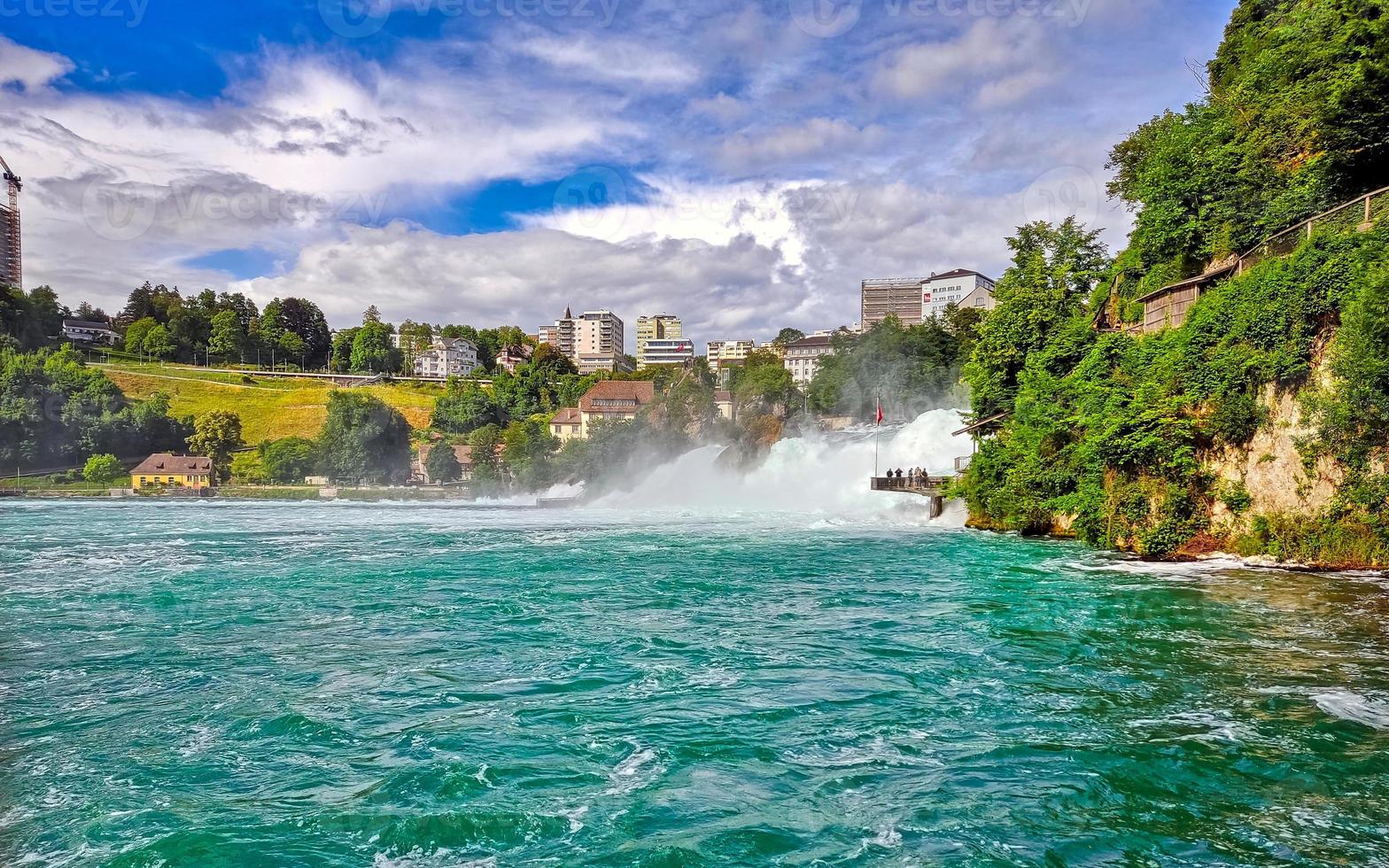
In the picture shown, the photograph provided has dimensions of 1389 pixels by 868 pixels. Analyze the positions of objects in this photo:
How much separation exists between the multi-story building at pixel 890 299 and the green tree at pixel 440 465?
350 feet

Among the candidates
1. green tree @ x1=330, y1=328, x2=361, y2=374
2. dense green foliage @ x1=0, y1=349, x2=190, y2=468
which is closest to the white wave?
dense green foliage @ x1=0, y1=349, x2=190, y2=468

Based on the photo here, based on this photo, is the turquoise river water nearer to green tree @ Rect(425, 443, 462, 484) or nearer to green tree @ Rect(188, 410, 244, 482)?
green tree @ Rect(425, 443, 462, 484)

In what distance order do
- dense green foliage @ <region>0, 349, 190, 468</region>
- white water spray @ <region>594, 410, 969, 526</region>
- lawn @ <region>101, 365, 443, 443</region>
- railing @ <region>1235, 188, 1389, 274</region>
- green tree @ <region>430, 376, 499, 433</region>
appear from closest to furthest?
railing @ <region>1235, 188, 1389, 274</region> < white water spray @ <region>594, 410, 969, 526</region> < dense green foliage @ <region>0, 349, 190, 468</region> < lawn @ <region>101, 365, 443, 443</region> < green tree @ <region>430, 376, 499, 433</region>

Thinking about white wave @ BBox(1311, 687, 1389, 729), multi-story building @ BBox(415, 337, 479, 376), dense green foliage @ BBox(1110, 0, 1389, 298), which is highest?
multi-story building @ BBox(415, 337, 479, 376)

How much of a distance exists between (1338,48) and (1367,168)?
402 centimetres

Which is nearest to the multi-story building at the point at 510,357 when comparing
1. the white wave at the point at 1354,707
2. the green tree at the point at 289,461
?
the green tree at the point at 289,461

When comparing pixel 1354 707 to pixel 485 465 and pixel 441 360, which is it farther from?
pixel 441 360

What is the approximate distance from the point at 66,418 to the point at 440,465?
44679 millimetres

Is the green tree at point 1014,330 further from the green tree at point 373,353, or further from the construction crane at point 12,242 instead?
the construction crane at point 12,242

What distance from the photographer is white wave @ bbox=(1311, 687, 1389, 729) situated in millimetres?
9282

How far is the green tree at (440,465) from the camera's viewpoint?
9119cm

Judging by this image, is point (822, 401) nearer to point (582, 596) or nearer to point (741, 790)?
point (582, 596)

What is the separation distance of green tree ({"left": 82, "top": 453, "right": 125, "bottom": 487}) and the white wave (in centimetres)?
10672

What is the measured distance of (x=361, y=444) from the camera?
9281 centimetres
